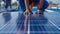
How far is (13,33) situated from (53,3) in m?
5.29

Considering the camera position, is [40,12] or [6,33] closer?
[6,33]

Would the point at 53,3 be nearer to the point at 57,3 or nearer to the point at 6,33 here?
the point at 57,3

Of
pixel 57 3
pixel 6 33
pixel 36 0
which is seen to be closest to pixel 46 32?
pixel 6 33

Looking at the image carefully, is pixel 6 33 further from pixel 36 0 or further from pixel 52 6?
pixel 52 6

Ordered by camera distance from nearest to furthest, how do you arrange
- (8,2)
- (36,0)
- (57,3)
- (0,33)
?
(0,33) < (36,0) < (8,2) < (57,3)

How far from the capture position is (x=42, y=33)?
1237 millimetres

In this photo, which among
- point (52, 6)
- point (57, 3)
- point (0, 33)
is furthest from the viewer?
point (52, 6)

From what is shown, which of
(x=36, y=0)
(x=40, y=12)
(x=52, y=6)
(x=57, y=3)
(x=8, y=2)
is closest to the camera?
(x=40, y=12)

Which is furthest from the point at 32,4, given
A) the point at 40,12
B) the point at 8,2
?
the point at 8,2

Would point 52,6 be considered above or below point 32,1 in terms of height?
below

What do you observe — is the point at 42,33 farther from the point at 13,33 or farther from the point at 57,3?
the point at 57,3

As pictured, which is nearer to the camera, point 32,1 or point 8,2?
point 32,1

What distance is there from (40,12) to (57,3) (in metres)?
3.16

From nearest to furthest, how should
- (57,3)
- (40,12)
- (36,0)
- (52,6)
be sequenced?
(40,12) → (36,0) → (57,3) → (52,6)
